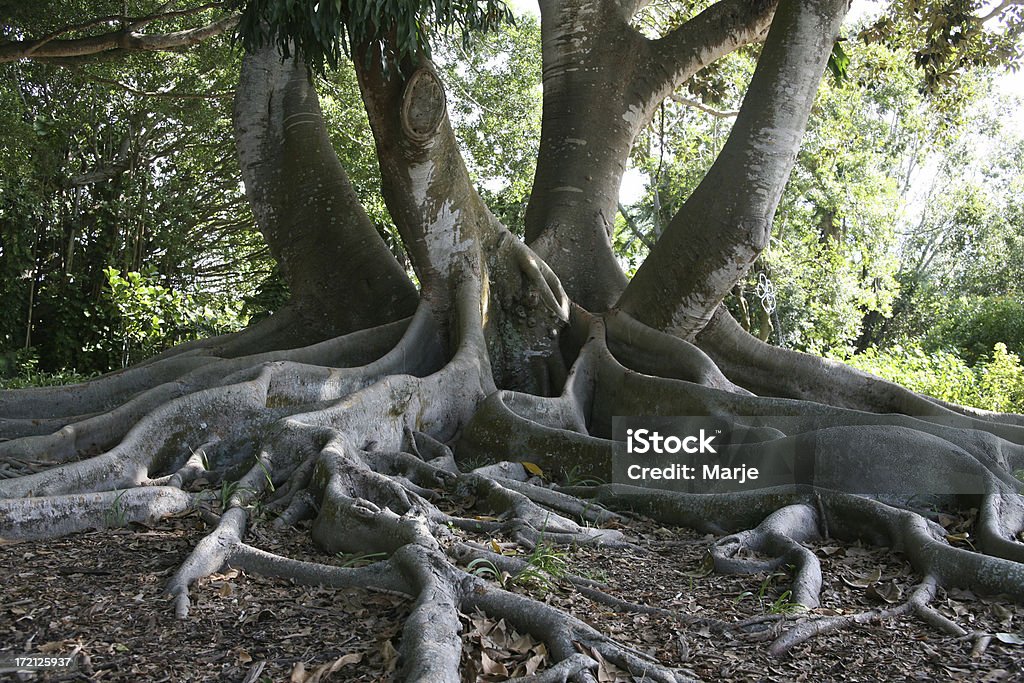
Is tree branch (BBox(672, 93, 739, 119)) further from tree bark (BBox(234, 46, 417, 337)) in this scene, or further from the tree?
tree bark (BBox(234, 46, 417, 337))

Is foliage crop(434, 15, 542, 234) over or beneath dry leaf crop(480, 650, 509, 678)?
over

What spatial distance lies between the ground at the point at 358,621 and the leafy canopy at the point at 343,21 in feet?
8.85

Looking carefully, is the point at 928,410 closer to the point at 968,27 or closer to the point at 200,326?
the point at 968,27

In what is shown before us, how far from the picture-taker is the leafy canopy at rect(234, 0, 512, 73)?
516 cm

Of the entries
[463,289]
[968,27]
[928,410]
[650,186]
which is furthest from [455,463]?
[650,186]

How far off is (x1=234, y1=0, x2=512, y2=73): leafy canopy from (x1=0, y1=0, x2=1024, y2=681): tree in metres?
0.02

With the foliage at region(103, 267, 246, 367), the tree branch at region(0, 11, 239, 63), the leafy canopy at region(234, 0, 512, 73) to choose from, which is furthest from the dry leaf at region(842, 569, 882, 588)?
the foliage at region(103, 267, 246, 367)

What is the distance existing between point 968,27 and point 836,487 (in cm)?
604

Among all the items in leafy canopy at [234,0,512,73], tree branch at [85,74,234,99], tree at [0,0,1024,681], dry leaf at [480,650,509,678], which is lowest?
dry leaf at [480,650,509,678]

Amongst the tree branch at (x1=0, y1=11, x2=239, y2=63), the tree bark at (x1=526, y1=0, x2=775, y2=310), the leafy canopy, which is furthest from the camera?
the tree branch at (x1=0, y1=11, x2=239, y2=63)

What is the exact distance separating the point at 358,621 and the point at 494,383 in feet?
12.5

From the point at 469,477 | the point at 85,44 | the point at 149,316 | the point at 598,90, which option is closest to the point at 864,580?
the point at 469,477

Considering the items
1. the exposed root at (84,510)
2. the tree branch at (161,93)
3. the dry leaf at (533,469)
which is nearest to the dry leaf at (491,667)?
the exposed root at (84,510)

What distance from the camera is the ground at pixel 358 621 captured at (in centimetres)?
301
